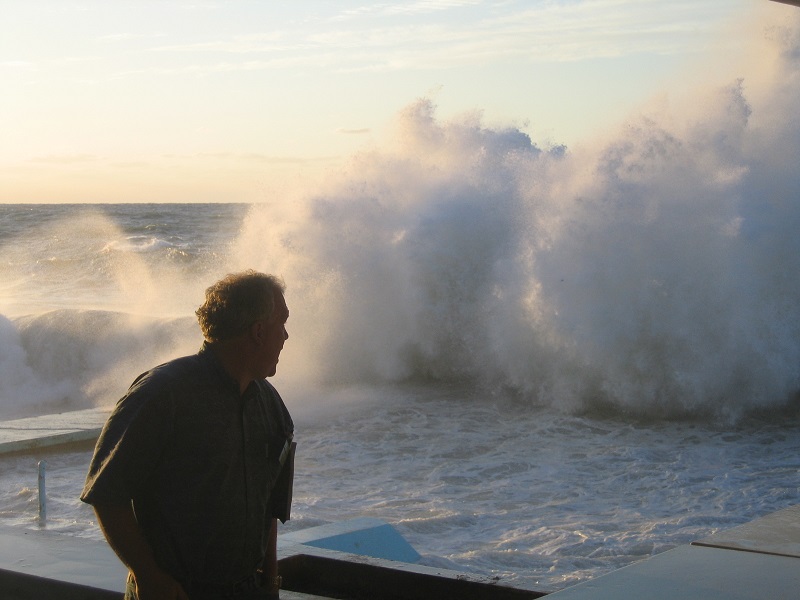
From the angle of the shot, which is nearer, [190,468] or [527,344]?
[190,468]

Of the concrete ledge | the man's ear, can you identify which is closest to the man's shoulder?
the man's ear

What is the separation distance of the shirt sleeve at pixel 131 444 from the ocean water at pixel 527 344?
3.99m

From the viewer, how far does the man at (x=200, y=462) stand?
2.28 metres

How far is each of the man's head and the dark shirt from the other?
0.22 ft

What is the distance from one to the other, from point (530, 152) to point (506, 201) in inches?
45.8

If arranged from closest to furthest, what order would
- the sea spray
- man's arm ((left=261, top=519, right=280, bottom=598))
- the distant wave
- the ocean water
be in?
man's arm ((left=261, top=519, right=280, bottom=598)), the ocean water, the sea spray, the distant wave

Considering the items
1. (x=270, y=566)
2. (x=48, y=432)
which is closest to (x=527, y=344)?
(x=48, y=432)

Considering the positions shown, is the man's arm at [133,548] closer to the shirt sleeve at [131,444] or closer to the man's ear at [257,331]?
the shirt sleeve at [131,444]

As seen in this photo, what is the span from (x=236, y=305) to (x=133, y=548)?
1.91 ft

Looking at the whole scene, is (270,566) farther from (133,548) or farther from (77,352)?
(77,352)

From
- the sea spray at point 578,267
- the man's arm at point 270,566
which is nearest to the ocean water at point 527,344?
the sea spray at point 578,267

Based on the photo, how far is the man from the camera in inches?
89.7

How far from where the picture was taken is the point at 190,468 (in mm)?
2375

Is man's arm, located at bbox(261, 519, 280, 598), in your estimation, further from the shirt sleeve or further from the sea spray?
the sea spray
